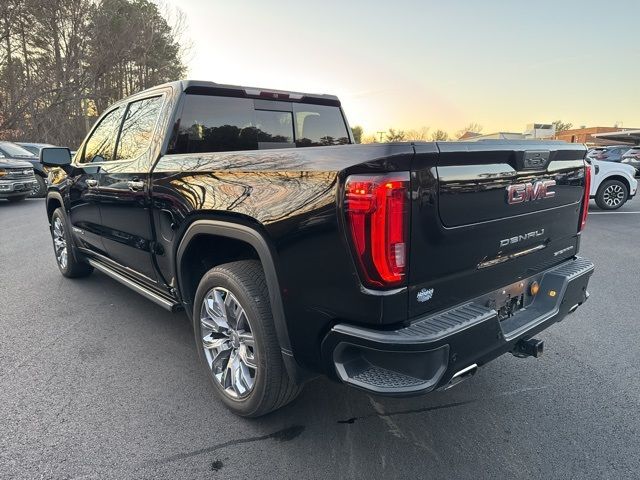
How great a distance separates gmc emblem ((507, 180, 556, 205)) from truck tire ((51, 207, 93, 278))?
4586 millimetres

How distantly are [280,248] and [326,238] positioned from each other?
303 millimetres

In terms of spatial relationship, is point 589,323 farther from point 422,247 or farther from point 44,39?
point 44,39

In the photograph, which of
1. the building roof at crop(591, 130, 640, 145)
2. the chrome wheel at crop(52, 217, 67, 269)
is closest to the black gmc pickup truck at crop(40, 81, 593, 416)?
the chrome wheel at crop(52, 217, 67, 269)

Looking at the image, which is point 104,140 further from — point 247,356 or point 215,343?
point 247,356

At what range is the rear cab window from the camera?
3.24m

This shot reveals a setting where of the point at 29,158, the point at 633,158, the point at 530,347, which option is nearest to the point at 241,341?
the point at 530,347

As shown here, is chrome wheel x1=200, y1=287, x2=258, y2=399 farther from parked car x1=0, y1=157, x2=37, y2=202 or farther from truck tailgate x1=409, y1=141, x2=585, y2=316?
parked car x1=0, y1=157, x2=37, y2=202

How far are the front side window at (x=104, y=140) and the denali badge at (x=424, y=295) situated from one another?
3.21 meters

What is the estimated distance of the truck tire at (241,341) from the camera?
2.28 metres

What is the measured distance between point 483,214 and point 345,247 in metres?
0.72

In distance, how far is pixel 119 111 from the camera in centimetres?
393

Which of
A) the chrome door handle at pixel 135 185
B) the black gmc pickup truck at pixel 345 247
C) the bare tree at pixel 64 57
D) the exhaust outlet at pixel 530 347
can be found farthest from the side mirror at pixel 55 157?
the bare tree at pixel 64 57

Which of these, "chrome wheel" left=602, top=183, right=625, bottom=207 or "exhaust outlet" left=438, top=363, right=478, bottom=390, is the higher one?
"exhaust outlet" left=438, top=363, right=478, bottom=390

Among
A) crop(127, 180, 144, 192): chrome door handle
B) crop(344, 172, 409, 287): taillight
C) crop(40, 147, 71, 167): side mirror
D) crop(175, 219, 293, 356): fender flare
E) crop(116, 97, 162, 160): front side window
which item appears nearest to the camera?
crop(344, 172, 409, 287): taillight
